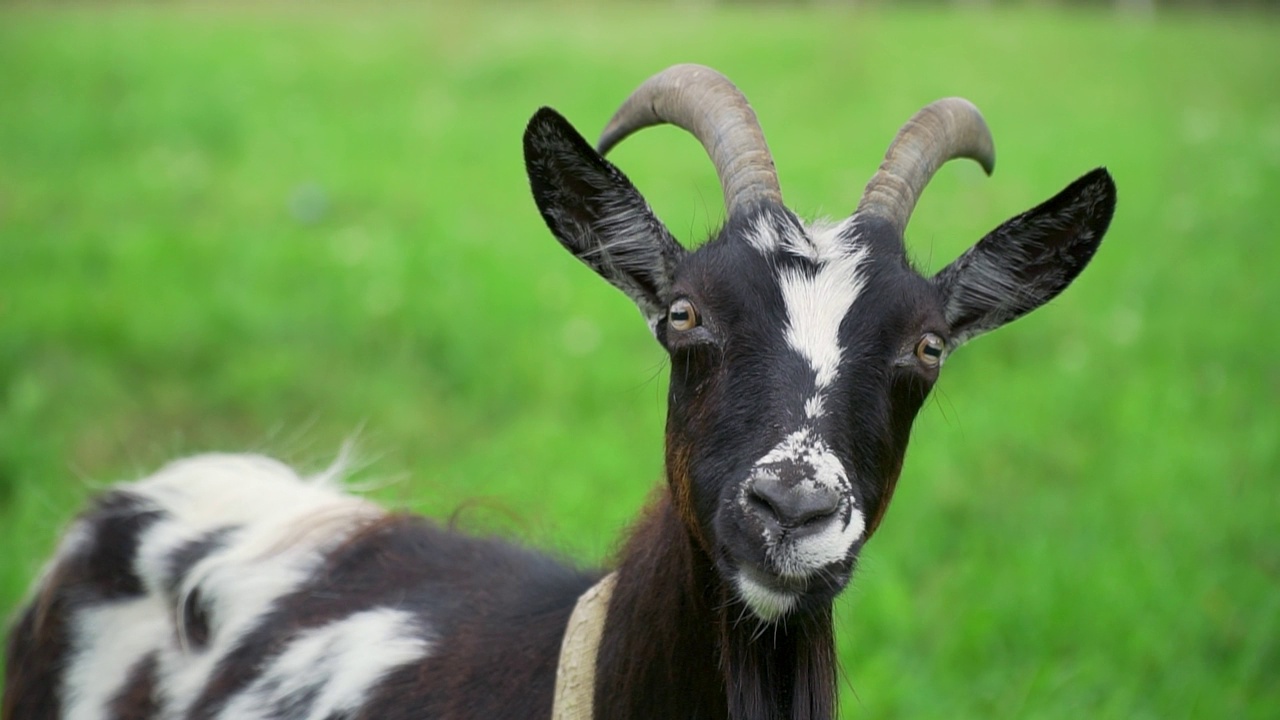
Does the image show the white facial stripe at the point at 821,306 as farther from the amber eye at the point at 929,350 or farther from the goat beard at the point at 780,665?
the goat beard at the point at 780,665

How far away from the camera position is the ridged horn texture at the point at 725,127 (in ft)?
9.17

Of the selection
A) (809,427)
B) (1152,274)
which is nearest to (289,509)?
(809,427)

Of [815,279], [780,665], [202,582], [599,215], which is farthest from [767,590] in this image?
[202,582]

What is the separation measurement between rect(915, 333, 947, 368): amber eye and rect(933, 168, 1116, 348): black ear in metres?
0.19

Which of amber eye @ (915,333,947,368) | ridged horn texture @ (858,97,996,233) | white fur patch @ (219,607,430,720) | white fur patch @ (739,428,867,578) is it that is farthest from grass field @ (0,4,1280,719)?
white fur patch @ (739,428,867,578)

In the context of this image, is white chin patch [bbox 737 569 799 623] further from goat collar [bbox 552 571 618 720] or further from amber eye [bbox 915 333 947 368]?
amber eye [bbox 915 333 947 368]

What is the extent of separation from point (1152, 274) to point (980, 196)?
180 cm

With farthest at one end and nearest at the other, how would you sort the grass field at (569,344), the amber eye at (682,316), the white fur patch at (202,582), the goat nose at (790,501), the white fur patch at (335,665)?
the grass field at (569,344)
the white fur patch at (202,582)
the white fur patch at (335,665)
the amber eye at (682,316)
the goat nose at (790,501)

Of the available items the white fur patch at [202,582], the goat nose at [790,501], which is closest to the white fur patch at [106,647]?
the white fur patch at [202,582]

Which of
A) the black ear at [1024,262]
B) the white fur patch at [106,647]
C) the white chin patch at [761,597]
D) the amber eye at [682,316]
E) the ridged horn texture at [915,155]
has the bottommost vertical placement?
the white fur patch at [106,647]

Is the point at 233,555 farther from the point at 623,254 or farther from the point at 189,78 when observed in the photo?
the point at 189,78

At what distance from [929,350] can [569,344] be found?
4.43m

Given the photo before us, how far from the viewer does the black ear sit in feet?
9.11

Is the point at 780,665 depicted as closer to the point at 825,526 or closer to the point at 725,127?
the point at 825,526
